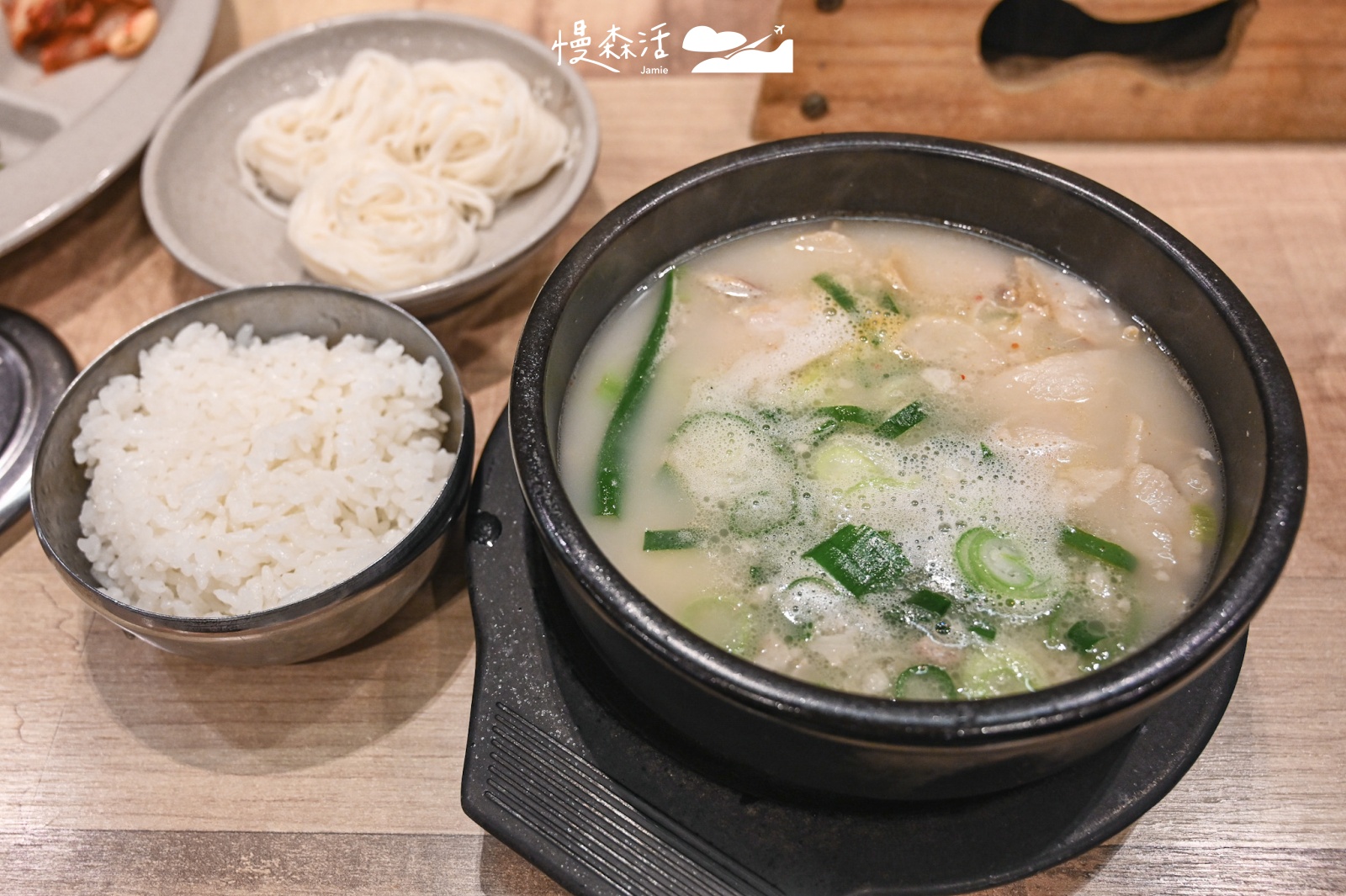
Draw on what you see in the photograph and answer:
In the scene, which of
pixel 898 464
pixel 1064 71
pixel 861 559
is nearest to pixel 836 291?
pixel 898 464

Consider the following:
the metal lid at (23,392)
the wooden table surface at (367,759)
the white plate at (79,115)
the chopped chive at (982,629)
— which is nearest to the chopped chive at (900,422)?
the chopped chive at (982,629)

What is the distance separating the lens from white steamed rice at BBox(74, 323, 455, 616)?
1.53 meters

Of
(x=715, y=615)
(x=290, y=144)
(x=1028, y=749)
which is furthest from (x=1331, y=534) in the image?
(x=290, y=144)

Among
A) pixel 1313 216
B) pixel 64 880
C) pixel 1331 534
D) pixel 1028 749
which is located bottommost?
pixel 64 880

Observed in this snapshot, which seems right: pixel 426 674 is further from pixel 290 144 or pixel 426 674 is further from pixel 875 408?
pixel 290 144

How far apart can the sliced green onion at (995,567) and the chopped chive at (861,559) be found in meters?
0.09

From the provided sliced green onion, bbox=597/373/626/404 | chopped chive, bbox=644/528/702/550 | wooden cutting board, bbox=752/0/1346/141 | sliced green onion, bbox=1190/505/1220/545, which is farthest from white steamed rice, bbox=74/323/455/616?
wooden cutting board, bbox=752/0/1346/141

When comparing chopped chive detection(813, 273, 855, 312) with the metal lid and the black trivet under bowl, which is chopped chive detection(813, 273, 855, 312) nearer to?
the black trivet under bowl

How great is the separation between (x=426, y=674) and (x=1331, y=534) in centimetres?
163

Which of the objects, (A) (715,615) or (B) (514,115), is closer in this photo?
(A) (715,615)

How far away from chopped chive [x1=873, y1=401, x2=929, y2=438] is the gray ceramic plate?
0.88m

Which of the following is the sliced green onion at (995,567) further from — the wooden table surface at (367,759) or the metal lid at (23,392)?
the metal lid at (23,392)

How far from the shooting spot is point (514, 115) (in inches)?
90.6

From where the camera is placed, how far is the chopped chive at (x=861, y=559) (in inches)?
52.9
